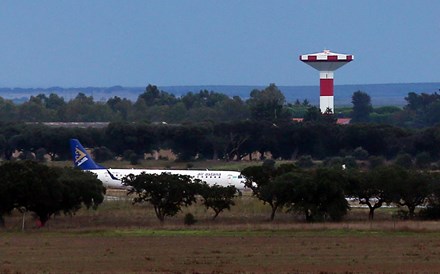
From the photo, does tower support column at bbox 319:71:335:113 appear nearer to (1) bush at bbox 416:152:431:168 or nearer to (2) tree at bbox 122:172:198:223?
(1) bush at bbox 416:152:431:168

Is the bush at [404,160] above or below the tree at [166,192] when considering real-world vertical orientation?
above

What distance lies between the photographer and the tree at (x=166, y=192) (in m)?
76.8

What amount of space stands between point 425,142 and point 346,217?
6540 centimetres

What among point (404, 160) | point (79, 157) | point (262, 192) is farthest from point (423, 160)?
point (262, 192)

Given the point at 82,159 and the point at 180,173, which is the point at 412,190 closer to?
the point at 180,173

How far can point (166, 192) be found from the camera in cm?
7706

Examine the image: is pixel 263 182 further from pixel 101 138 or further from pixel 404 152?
pixel 101 138

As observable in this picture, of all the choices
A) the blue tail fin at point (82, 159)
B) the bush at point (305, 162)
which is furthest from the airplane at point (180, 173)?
the bush at point (305, 162)

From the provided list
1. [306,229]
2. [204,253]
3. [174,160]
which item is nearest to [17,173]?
[306,229]

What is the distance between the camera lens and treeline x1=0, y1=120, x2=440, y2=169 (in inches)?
5610

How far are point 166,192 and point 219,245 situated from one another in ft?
63.9

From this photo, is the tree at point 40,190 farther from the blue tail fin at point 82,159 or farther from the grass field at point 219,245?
the blue tail fin at point 82,159

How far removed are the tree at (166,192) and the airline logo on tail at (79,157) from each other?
121 ft

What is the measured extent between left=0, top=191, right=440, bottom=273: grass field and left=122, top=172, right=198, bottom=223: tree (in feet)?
2.45
